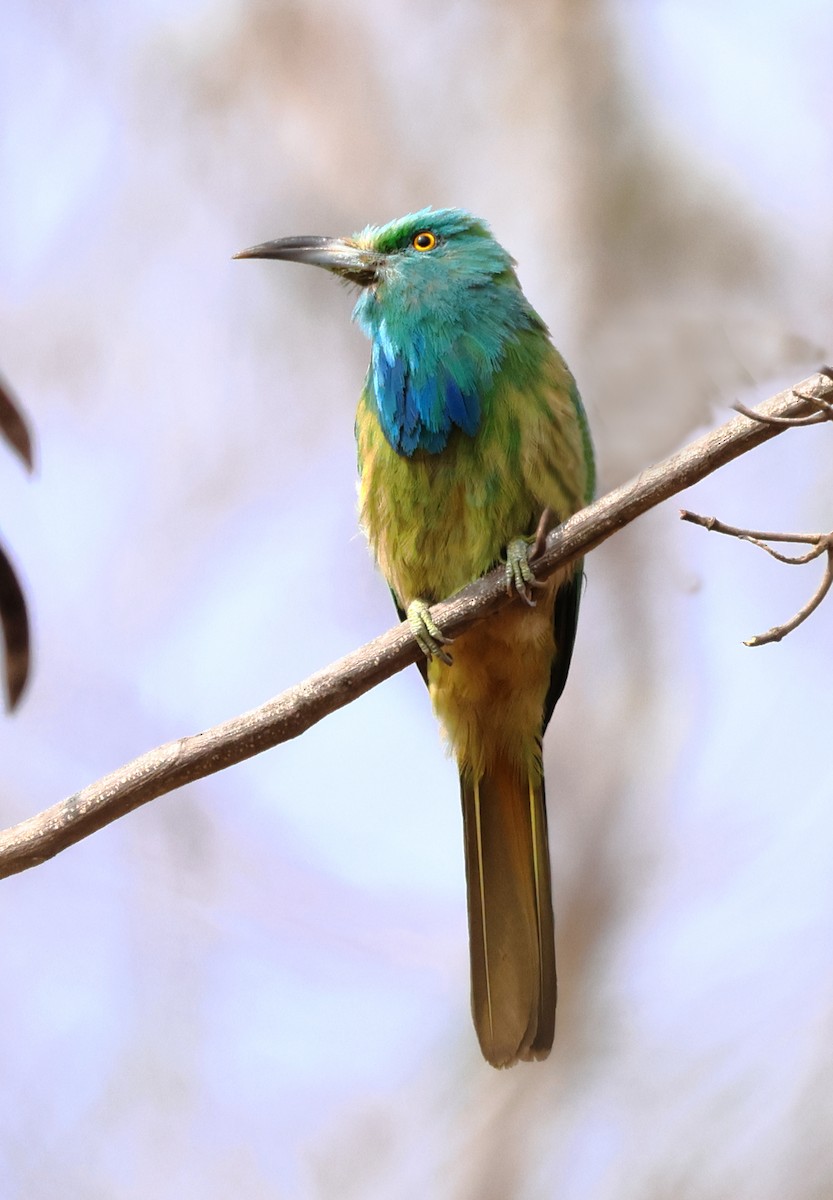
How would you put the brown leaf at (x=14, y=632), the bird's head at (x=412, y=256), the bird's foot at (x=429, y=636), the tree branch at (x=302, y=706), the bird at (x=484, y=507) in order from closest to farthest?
the brown leaf at (x=14, y=632) < the tree branch at (x=302, y=706) < the bird's foot at (x=429, y=636) < the bird at (x=484, y=507) < the bird's head at (x=412, y=256)

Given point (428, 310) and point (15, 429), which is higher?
point (15, 429)

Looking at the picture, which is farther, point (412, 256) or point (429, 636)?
point (412, 256)

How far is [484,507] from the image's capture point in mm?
3602

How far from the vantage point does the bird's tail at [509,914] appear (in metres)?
3.73

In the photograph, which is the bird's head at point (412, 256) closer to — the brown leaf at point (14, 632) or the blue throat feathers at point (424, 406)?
the blue throat feathers at point (424, 406)

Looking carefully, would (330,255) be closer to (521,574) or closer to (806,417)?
(521,574)

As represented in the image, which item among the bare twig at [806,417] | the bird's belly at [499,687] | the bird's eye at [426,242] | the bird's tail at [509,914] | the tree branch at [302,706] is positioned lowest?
the bird's tail at [509,914]

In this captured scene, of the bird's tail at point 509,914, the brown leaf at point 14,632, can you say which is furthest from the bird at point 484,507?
the brown leaf at point 14,632

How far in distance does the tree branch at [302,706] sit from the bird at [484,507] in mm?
501

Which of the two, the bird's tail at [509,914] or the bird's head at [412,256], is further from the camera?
the bird's head at [412,256]

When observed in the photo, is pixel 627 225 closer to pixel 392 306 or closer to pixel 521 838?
pixel 392 306

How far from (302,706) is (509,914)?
1471 mm

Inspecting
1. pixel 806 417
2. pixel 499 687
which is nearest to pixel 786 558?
pixel 806 417

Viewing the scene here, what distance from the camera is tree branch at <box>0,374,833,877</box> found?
2.57 meters
